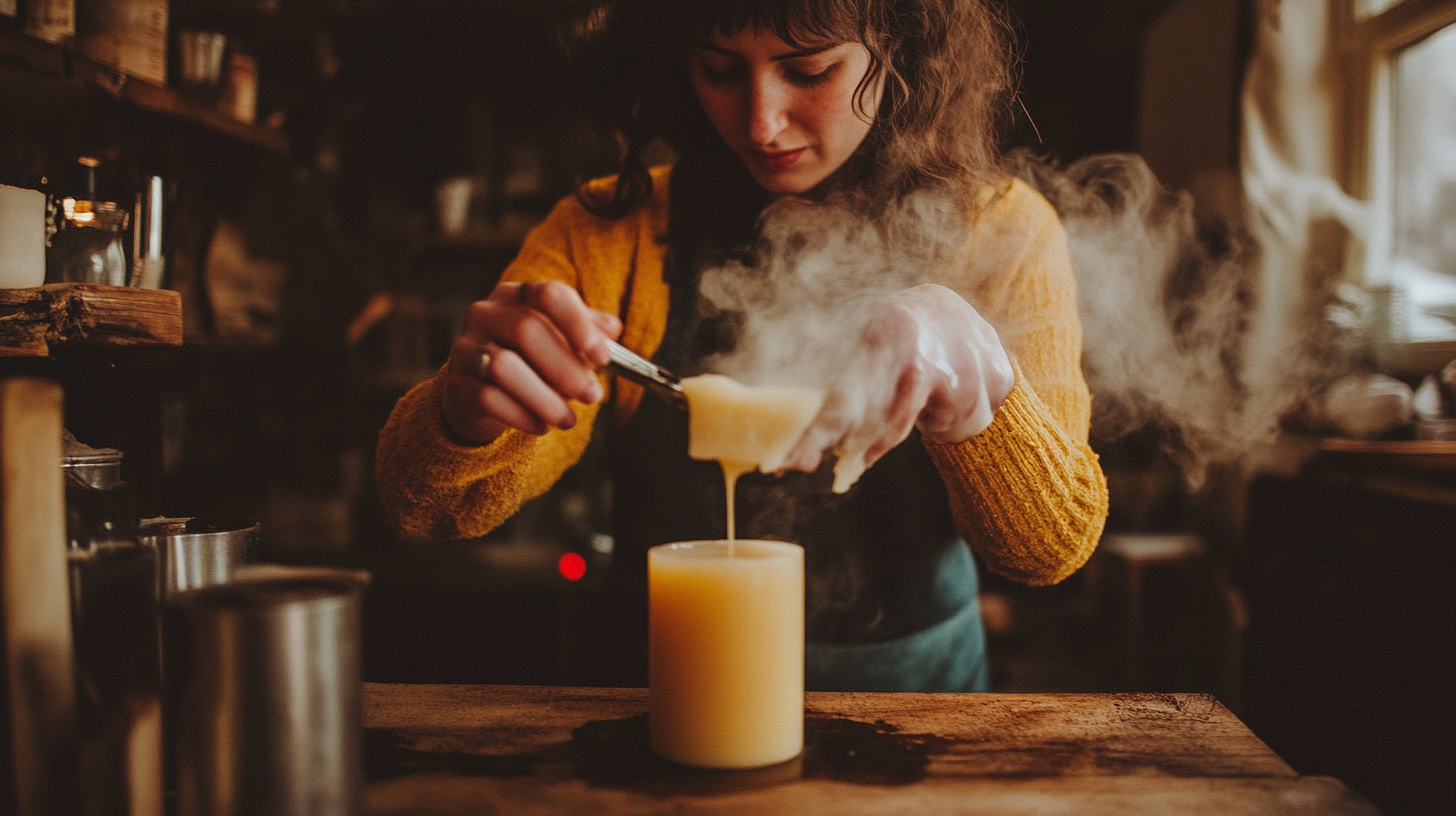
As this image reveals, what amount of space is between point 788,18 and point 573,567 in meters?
2.55

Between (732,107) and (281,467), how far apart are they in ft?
9.76

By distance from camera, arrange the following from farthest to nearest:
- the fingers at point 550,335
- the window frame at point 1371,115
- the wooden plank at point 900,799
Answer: the window frame at point 1371,115 < the fingers at point 550,335 < the wooden plank at point 900,799

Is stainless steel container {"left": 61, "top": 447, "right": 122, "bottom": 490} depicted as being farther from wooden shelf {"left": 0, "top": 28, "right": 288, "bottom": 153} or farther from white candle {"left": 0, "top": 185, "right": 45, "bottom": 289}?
wooden shelf {"left": 0, "top": 28, "right": 288, "bottom": 153}

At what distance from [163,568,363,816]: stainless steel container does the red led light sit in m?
2.66

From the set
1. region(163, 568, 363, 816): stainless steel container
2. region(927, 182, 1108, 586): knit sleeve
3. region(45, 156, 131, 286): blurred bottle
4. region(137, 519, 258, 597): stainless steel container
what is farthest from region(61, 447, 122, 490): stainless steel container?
region(927, 182, 1108, 586): knit sleeve

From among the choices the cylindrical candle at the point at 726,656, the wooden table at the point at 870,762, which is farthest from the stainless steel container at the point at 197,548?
the cylindrical candle at the point at 726,656

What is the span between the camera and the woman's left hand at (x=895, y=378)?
1.09 m

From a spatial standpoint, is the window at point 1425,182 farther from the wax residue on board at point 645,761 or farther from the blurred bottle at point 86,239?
the blurred bottle at point 86,239

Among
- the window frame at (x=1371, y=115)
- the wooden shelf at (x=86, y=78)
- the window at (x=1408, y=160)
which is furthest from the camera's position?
the window frame at (x=1371, y=115)

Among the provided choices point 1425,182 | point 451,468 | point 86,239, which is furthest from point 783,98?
point 1425,182

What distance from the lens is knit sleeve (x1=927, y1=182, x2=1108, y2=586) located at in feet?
4.35

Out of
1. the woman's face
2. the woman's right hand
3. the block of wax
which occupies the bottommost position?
the block of wax

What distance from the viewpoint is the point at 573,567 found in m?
3.45

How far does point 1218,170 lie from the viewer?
3.72 metres
